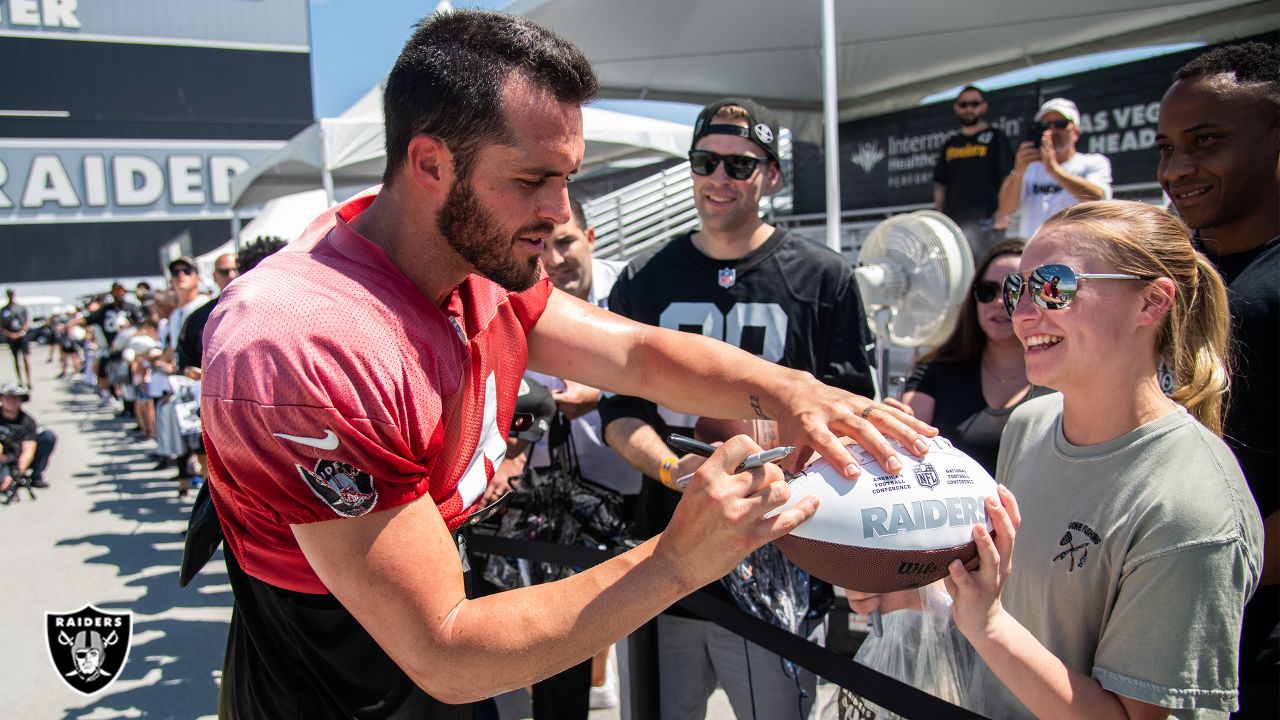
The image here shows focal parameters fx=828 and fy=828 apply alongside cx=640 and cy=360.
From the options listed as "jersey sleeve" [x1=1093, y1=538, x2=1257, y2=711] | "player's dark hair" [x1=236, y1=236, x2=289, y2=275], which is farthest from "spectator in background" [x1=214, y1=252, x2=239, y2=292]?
"jersey sleeve" [x1=1093, y1=538, x2=1257, y2=711]

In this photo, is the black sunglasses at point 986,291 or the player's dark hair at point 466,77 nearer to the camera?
the player's dark hair at point 466,77

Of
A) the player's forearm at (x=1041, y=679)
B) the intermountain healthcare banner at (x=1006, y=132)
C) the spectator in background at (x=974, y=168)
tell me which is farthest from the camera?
the intermountain healthcare banner at (x=1006, y=132)

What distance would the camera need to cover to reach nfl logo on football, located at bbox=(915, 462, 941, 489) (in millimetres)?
1592

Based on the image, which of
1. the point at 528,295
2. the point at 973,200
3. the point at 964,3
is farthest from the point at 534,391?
the point at 964,3

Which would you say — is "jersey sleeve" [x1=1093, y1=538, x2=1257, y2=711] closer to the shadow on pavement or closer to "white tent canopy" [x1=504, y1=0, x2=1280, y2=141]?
the shadow on pavement

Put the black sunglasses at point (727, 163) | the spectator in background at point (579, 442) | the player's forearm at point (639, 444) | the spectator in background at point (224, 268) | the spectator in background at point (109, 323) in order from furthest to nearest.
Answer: the spectator in background at point (109, 323) < the spectator in background at point (224, 268) < the black sunglasses at point (727, 163) < the spectator in background at point (579, 442) < the player's forearm at point (639, 444)

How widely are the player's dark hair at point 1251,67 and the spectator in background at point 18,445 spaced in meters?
11.2

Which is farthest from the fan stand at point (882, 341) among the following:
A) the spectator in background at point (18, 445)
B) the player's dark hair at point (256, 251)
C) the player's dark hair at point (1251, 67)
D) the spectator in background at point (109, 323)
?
the spectator in background at point (109, 323)

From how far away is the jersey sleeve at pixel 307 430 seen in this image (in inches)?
52.4

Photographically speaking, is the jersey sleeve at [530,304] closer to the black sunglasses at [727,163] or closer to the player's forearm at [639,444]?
the player's forearm at [639,444]

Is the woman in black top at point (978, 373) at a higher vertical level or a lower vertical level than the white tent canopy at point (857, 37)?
lower

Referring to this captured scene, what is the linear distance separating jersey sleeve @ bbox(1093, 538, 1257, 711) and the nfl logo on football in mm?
383

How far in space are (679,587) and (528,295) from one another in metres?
1.00

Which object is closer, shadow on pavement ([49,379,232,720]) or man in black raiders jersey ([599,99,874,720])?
man in black raiders jersey ([599,99,874,720])
